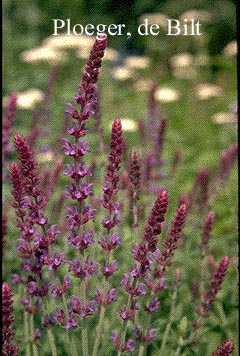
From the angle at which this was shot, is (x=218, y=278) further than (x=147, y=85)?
No

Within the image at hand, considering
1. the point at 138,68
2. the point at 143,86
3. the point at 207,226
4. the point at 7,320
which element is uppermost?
the point at 138,68

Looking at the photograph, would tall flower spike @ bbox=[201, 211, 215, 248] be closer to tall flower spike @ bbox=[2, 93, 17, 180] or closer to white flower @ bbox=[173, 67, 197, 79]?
tall flower spike @ bbox=[2, 93, 17, 180]

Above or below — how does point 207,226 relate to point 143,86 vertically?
below

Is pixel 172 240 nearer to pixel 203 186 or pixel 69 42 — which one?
pixel 203 186

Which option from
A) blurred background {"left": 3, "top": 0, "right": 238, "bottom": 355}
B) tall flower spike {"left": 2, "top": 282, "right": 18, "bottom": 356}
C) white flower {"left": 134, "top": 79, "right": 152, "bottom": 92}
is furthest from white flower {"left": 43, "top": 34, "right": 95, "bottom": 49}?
tall flower spike {"left": 2, "top": 282, "right": 18, "bottom": 356}

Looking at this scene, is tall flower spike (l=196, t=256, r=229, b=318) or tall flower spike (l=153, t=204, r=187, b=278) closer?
tall flower spike (l=153, t=204, r=187, b=278)

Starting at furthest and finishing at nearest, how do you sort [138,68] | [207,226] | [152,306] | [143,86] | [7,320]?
1. [138,68]
2. [143,86]
3. [207,226]
4. [152,306]
5. [7,320]

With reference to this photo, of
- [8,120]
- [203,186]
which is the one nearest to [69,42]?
[203,186]

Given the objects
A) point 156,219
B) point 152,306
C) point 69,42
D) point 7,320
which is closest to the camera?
point 156,219

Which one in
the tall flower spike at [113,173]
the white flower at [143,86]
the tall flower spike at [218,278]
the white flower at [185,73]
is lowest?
the tall flower spike at [218,278]

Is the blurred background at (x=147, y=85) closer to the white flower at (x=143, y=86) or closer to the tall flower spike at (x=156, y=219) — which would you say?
the white flower at (x=143, y=86)

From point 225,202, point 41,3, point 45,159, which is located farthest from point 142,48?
point 45,159

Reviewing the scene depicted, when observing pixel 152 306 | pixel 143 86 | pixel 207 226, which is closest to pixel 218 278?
pixel 152 306

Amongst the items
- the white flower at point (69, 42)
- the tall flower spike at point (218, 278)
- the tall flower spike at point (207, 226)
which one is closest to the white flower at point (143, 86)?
the white flower at point (69, 42)
